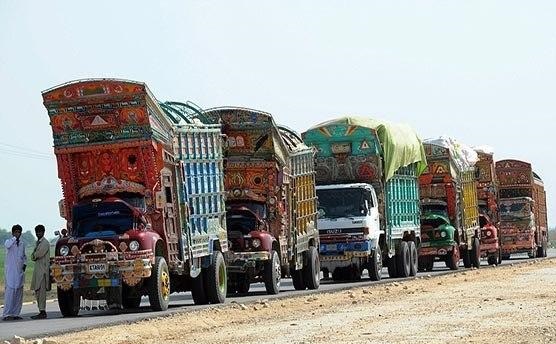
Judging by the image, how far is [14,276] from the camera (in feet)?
89.1

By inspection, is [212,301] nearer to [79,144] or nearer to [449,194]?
[79,144]

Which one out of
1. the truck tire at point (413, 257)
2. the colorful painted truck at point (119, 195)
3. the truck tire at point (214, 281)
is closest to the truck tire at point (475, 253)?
the truck tire at point (413, 257)

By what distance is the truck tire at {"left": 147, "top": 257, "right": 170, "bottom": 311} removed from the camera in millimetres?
25922

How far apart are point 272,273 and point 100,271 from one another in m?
6.75

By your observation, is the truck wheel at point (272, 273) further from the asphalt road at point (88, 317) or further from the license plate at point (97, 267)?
the license plate at point (97, 267)

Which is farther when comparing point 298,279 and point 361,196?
point 361,196

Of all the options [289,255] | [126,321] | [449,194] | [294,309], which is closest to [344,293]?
[289,255]

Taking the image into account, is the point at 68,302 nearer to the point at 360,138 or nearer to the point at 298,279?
the point at 298,279

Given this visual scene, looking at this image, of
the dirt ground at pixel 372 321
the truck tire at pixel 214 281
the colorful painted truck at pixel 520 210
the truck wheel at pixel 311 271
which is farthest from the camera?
the colorful painted truck at pixel 520 210

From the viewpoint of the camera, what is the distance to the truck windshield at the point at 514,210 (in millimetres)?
57375

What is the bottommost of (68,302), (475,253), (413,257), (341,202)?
(68,302)

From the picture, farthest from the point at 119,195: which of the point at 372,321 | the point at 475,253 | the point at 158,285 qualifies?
the point at 475,253

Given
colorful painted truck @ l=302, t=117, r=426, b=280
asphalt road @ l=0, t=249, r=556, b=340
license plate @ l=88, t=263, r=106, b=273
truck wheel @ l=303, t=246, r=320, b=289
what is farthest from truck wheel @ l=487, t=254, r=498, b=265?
license plate @ l=88, t=263, r=106, b=273

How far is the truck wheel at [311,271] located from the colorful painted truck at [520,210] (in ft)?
75.8
